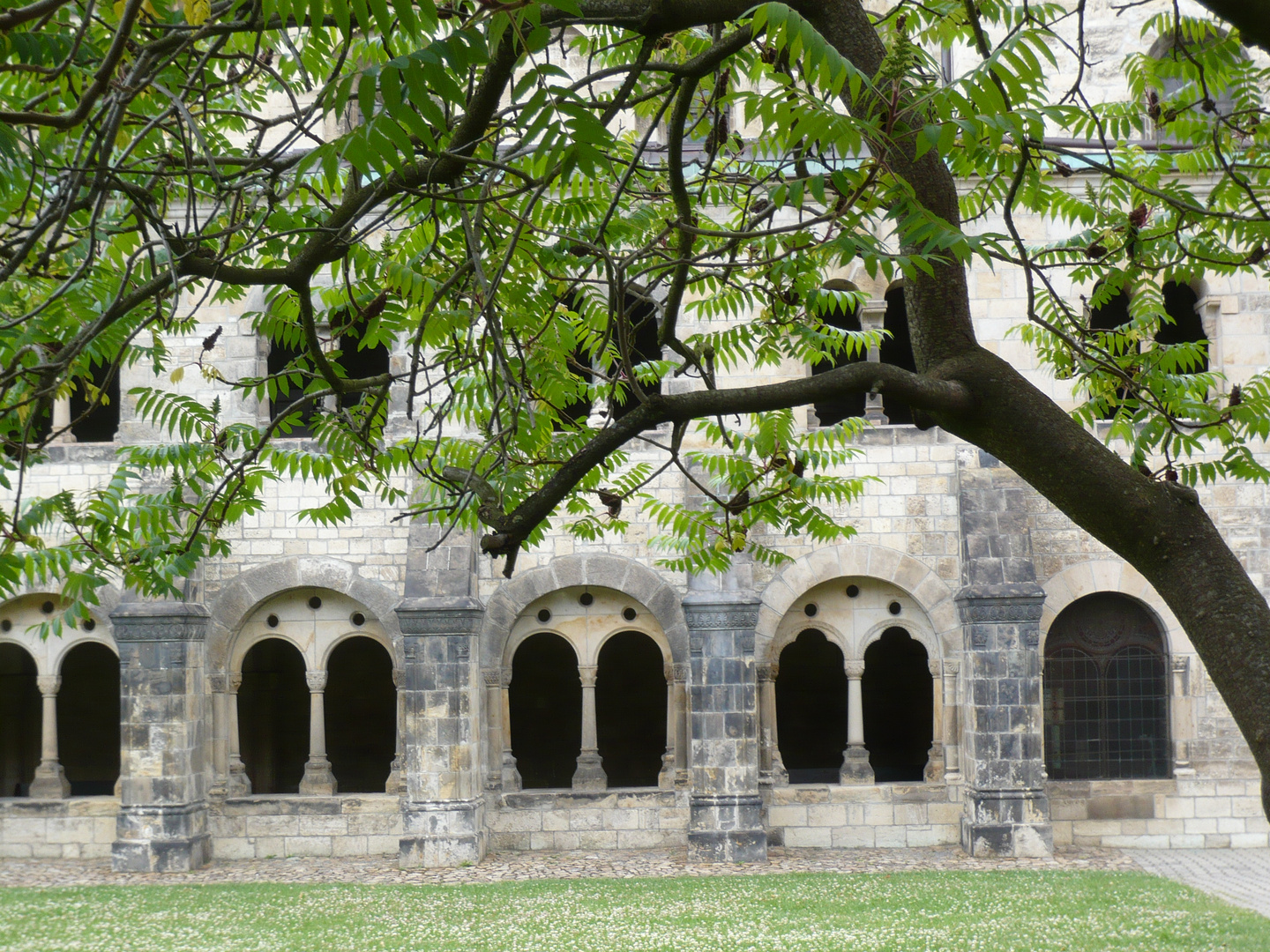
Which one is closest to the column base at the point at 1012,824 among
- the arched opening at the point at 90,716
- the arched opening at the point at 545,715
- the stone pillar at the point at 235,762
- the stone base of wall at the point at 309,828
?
the stone base of wall at the point at 309,828

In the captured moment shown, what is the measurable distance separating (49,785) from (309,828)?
110 inches

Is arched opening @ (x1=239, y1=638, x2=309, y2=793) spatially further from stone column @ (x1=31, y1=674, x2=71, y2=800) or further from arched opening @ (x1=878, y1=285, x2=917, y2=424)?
arched opening @ (x1=878, y1=285, x2=917, y2=424)

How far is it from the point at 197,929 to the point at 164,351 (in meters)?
5.00

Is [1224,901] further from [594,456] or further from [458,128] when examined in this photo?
[458,128]

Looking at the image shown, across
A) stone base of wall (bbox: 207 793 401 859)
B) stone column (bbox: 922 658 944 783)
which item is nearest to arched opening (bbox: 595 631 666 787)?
stone base of wall (bbox: 207 793 401 859)

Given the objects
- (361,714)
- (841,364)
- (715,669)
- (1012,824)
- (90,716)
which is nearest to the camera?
(1012,824)

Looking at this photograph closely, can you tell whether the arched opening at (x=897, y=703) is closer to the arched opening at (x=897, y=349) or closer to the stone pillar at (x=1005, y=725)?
the arched opening at (x=897, y=349)

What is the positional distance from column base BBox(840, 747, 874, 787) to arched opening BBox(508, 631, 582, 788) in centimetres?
643

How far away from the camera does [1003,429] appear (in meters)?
3.26

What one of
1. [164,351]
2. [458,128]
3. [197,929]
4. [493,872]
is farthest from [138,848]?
[458,128]

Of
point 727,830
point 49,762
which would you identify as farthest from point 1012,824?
point 49,762

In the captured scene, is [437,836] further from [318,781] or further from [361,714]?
[361,714]

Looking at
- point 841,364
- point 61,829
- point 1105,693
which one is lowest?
point 61,829

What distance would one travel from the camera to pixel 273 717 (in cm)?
1603
